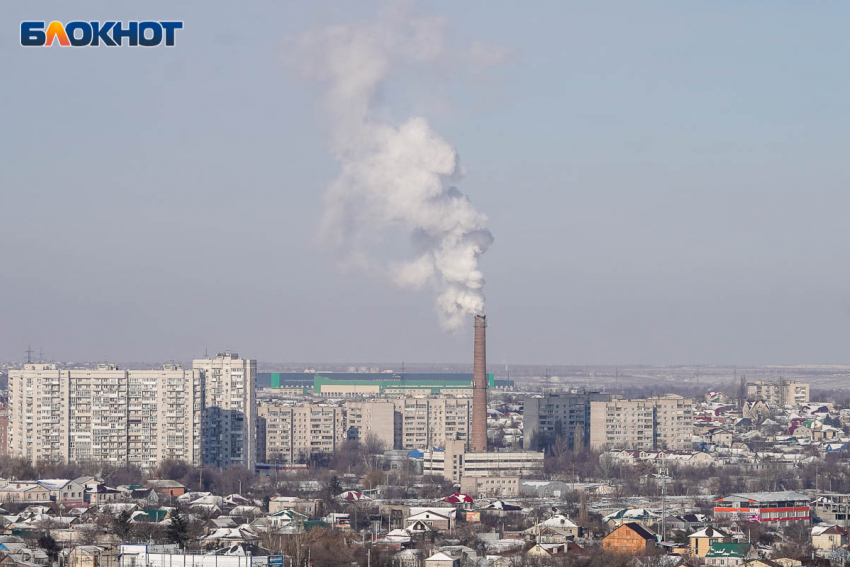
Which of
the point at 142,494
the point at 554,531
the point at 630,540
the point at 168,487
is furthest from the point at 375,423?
the point at 630,540

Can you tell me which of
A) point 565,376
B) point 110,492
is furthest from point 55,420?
point 565,376

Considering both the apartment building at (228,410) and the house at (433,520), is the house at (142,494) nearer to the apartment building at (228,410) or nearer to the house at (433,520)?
the house at (433,520)

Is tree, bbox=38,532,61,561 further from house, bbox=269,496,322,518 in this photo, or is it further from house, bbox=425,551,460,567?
house, bbox=269,496,322,518

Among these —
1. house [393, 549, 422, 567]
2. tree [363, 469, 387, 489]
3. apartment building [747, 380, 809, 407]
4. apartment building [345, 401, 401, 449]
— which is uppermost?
apartment building [747, 380, 809, 407]

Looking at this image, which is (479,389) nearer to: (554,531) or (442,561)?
(554,531)

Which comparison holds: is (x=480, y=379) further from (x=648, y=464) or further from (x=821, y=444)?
(x=821, y=444)

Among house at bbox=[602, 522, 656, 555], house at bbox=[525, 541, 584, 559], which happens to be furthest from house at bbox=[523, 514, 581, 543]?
house at bbox=[602, 522, 656, 555]
